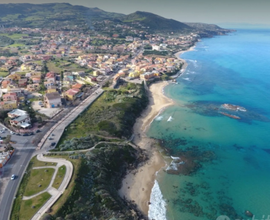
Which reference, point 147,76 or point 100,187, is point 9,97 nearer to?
point 100,187

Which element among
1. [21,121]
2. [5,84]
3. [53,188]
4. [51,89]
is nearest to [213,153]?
[53,188]

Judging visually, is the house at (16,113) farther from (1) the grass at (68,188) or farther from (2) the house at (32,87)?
(1) the grass at (68,188)

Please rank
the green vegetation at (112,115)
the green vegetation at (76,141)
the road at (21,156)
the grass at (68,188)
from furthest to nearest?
1. the green vegetation at (112,115)
2. the green vegetation at (76,141)
3. the road at (21,156)
4. the grass at (68,188)

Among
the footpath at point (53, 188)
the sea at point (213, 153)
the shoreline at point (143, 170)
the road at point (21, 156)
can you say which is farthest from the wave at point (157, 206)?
the road at point (21, 156)

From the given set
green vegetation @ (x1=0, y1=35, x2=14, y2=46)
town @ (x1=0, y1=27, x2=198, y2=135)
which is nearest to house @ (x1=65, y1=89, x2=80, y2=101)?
town @ (x1=0, y1=27, x2=198, y2=135)

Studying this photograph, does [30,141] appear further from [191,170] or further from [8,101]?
[191,170]

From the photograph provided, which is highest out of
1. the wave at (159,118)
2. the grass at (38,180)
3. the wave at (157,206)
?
the grass at (38,180)

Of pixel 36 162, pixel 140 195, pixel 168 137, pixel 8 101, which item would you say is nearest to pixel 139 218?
pixel 140 195
